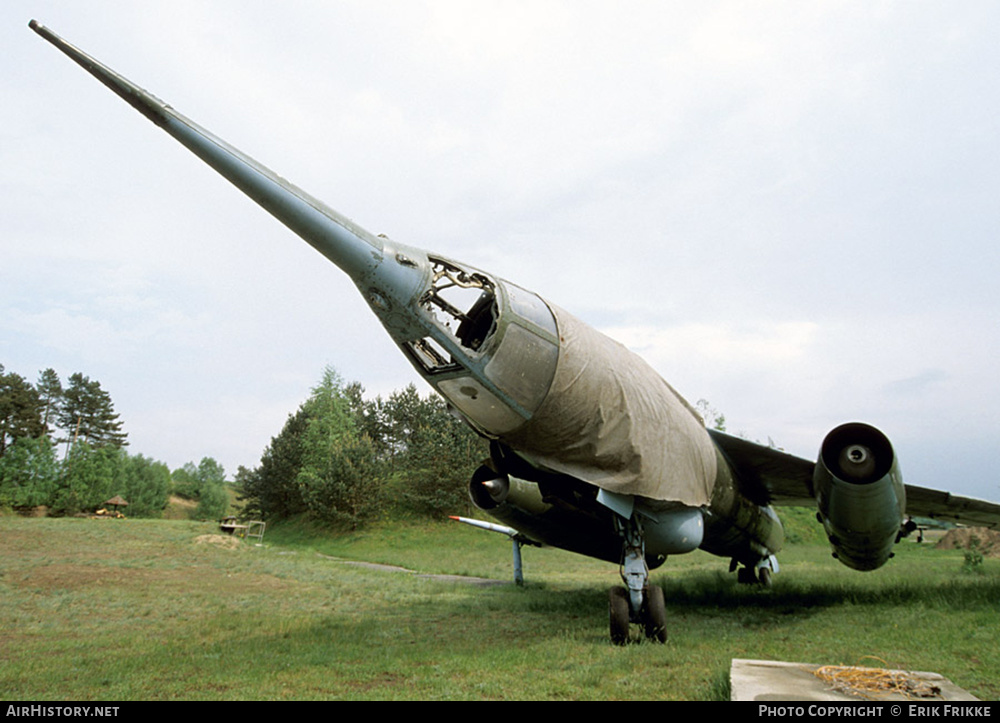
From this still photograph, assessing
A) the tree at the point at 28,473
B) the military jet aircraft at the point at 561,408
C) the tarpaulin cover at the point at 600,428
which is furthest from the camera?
the tree at the point at 28,473

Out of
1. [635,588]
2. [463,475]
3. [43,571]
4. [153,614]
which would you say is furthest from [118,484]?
[635,588]

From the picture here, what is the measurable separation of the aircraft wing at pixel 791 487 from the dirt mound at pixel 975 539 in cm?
1439

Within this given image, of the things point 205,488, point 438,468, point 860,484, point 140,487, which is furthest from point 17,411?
point 860,484

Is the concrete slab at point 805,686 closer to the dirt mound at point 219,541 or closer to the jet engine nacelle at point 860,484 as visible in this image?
the jet engine nacelle at point 860,484

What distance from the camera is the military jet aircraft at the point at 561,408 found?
545cm

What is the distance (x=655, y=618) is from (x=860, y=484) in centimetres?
292

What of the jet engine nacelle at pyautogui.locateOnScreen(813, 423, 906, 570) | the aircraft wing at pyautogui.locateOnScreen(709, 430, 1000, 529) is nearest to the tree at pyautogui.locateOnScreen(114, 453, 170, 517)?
the aircraft wing at pyautogui.locateOnScreen(709, 430, 1000, 529)

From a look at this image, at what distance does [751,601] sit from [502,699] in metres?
8.18

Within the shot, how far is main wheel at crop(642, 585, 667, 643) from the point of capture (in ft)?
22.4

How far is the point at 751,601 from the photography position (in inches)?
436

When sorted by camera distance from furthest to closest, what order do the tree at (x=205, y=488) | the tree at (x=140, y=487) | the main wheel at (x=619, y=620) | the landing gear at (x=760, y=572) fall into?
the tree at (x=205, y=488) → the tree at (x=140, y=487) → the landing gear at (x=760, y=572) → the main wheel at (x=619, y=620)

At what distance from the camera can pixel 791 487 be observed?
10.7m

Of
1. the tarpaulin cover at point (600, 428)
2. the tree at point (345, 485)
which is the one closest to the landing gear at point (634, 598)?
the tarpaulin cover at point (600, 428)
